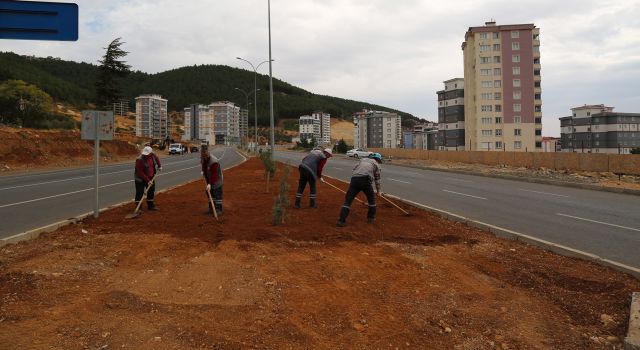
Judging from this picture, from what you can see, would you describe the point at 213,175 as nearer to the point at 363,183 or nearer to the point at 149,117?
the point at 363,183

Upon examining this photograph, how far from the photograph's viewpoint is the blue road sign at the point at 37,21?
16.0 ft

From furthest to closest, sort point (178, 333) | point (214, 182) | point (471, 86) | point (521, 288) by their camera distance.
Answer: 1. point (471, 86)
2. point (214, 182)
3. point (521, 288)
4. point (178, 333)

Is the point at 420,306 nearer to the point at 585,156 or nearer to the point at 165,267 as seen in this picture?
the point at 165,267

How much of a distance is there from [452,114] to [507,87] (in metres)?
13.7

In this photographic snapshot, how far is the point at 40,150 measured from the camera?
106 ft

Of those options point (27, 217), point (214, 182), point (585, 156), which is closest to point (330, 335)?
point (214, 182)

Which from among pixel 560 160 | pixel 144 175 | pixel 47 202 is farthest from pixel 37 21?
pixel 560 160

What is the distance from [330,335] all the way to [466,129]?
75.3m

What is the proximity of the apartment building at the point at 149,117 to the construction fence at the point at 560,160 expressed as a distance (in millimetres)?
73809

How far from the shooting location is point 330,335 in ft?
12.1

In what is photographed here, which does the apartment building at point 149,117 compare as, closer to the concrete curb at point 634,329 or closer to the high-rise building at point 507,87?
the high-rise building at point 507,87

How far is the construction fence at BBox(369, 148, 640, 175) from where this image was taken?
2528 cm

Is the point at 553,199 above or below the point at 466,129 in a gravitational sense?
below

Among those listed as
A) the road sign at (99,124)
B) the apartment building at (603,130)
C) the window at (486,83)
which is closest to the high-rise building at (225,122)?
the window at (486,83)
